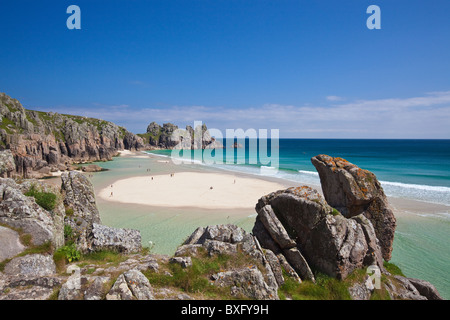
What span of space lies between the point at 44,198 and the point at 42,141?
234 feet

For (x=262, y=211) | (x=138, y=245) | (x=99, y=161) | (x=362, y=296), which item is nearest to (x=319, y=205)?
(x=262, y=211)

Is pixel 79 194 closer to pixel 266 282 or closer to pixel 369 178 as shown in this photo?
pixel 266 282

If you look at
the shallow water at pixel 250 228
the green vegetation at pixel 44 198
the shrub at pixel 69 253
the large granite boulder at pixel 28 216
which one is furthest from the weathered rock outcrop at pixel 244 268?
the shallow water at pixel 250 228

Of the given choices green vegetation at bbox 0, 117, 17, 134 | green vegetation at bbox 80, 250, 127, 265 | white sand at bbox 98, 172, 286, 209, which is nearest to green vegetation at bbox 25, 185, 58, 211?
green vegetation at bbox 80, 250, 127, 265

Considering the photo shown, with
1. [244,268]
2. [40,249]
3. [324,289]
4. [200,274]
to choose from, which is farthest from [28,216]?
[324,289]

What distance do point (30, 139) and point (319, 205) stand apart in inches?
3144

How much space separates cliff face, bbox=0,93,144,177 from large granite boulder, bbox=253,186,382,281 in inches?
2571

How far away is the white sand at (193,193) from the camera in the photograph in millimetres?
33562

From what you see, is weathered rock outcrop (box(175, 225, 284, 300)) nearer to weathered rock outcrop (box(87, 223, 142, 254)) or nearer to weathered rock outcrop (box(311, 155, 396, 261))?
weathered rock outcrop (box(87, 223, 142, 254))

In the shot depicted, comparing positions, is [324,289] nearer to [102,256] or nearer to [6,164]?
[102,256]

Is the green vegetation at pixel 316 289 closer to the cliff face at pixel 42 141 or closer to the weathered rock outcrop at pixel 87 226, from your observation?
the weathered rock outcrop at pixel 87 226

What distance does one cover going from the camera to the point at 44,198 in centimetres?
1159

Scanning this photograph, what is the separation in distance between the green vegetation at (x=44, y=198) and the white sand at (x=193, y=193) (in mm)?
20589
